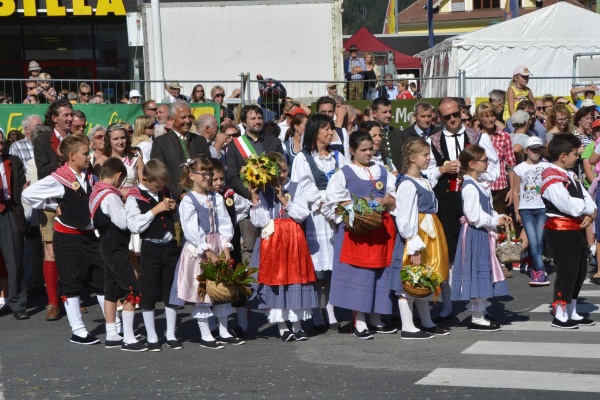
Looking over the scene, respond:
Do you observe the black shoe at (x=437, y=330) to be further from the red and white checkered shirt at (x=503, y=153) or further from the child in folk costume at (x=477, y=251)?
the red and white checkered shirt at (x=503, y=153)

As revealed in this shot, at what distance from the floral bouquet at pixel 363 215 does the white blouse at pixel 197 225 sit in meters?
1.10

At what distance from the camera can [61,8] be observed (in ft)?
91.0

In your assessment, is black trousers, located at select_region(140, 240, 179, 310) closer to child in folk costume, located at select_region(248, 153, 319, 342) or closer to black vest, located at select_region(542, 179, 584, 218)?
child in folk costume, located at select_region(248, 153, 319, 342)

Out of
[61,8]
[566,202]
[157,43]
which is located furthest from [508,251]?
[61,8]

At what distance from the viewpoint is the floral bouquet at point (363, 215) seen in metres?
9.14

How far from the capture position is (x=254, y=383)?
7.73 m

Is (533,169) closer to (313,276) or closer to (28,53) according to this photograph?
(313,276)

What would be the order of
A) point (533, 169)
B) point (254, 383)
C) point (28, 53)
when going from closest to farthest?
point (254, 383)
point (533, 169)
point (28, 53)

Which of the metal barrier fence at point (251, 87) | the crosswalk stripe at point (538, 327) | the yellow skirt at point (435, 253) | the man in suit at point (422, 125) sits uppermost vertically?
the metal barrier fence at point (251, 87)

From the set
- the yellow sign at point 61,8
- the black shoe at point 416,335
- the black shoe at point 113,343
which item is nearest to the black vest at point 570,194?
the black shoe at point 416,335

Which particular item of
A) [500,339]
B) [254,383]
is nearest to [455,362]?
[500,339]

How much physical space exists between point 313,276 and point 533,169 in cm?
428

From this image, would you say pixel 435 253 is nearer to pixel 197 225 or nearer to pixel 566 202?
pixel 566 202

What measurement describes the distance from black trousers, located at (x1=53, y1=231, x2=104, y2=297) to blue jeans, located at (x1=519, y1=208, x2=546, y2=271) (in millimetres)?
5485
